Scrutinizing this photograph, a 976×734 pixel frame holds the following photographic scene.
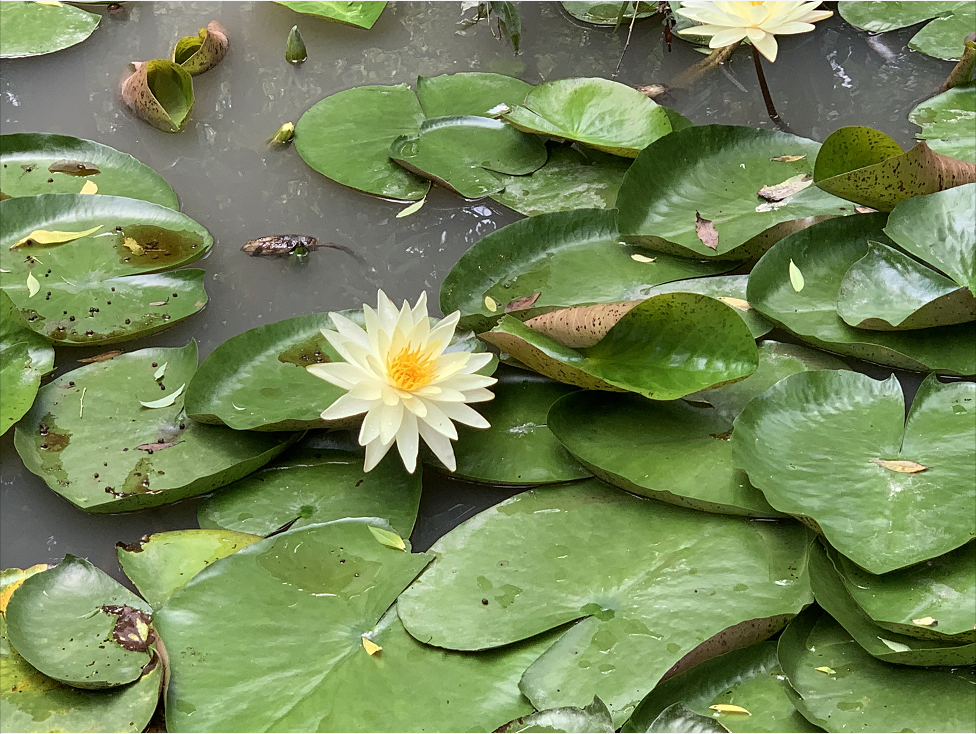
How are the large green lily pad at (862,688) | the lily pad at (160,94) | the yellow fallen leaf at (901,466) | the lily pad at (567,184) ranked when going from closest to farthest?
the large green lily pad at (862,688)
the yellow fallen leaf at (901,466)
the lily pad at (567,184)
the lily pad at (160,94)

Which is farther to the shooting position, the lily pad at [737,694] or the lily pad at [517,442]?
the lily pad at [517,442]

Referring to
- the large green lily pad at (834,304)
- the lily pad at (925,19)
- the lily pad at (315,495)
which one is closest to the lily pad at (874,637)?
the large green lily pad at (834,304)

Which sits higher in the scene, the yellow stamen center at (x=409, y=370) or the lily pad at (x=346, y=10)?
the lily pad at (x=346, y=10)

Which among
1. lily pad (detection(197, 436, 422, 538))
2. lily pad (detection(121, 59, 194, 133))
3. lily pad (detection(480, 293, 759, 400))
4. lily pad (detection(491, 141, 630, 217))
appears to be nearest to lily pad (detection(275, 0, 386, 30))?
lily pad (detection(121, 59, 194, 133))

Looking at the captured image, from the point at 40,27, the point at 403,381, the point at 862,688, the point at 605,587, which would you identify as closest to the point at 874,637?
the point at 862,688

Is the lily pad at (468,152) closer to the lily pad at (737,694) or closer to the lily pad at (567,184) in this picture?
the lily pad at (567,184)

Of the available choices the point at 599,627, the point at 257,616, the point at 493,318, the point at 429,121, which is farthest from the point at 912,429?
A: the point at 429,121

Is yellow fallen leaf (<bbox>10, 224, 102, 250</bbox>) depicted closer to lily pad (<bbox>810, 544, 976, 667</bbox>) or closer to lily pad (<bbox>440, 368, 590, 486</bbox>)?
lily pad (<bbox>440, 368, 590, 486</bbox>)

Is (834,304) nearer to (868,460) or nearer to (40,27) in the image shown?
(868,460)
